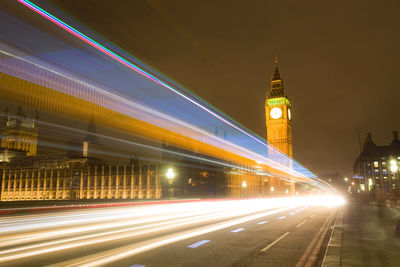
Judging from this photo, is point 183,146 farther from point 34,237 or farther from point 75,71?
point 34,237

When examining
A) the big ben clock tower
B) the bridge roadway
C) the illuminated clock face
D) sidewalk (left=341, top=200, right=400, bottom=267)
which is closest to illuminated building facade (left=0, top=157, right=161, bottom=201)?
the bridge roadway

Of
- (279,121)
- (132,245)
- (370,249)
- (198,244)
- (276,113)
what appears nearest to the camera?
(370,249)

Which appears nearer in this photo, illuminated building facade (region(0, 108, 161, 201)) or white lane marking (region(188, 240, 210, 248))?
white lane marking (region(188, 240, 210, 248))

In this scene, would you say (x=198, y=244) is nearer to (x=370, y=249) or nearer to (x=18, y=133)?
(x=370, y=249)

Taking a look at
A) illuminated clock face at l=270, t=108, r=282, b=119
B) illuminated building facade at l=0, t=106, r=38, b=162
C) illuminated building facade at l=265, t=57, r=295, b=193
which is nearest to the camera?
illuminated building facade at l=0, t=106, r=38, b=162

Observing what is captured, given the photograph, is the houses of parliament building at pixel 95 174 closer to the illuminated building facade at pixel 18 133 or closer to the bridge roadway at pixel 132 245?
the illuminated building facade at pixel 18 133

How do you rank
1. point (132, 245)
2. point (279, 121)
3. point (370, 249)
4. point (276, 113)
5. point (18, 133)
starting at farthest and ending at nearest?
point (276, 113), point (279, 121), point (18, 133), point (132, 245), point (370, 249)

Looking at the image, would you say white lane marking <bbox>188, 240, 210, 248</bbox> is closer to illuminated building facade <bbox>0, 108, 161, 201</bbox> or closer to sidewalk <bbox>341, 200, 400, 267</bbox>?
sidewalk <bbox>341, 200, 400, 267</bbox>

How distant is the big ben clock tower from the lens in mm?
124125

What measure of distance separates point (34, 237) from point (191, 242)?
18.9ft

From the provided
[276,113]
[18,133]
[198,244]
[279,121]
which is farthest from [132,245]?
[18,133]

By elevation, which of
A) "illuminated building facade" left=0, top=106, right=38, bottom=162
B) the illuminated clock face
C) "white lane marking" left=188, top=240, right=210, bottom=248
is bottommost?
"white lane marking" left=188, top=240, right=210, bottom=248

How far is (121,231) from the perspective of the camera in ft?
44.9

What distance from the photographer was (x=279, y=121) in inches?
4946
